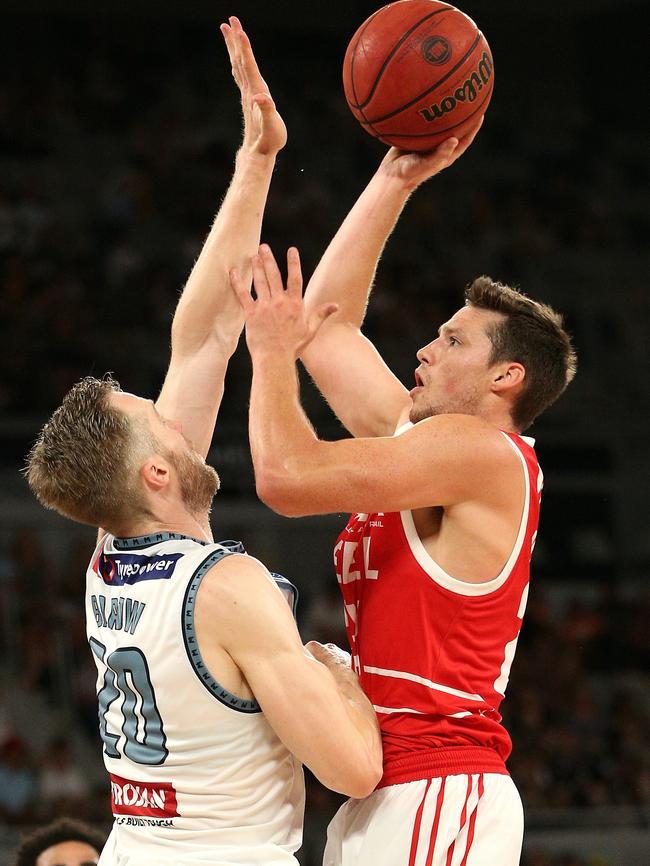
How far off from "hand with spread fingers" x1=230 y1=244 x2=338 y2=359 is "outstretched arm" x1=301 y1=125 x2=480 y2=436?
2.93 ft

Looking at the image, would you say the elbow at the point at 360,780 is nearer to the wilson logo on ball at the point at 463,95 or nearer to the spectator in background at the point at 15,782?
the wilson logo on ball at the point at 463,95

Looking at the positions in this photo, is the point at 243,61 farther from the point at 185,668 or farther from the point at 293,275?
the point at 185,668

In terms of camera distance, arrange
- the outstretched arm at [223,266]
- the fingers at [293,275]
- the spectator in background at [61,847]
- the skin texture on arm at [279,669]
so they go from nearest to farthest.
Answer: the skin texture on arm at [279,669] → the fingers at [293,275] → the outstretched arm at [223,266] → the spectator in background at [61,847]

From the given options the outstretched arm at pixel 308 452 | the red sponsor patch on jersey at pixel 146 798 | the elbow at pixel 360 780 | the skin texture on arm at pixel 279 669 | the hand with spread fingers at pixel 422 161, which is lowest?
the red sponsor patch on jersey at pixel 146 798

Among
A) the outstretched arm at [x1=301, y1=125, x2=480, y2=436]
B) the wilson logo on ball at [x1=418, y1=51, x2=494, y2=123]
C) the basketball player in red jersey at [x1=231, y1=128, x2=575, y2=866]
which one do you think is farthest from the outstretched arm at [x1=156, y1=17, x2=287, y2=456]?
the wilson logo on ball at [x1=418, y1=51, x2=494, y2=123]

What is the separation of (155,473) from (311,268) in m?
11.1

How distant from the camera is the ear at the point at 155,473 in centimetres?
329

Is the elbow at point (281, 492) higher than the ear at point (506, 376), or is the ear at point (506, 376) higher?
the ear at point (506, 376)

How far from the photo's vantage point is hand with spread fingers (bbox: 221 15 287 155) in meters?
3.96

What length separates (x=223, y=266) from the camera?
3967 mm

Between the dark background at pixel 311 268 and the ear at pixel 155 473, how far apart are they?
594cm

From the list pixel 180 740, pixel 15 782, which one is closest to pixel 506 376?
pixel 180 740

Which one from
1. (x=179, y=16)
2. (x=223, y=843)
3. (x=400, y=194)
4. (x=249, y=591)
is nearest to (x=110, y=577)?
(x=249, y=591)

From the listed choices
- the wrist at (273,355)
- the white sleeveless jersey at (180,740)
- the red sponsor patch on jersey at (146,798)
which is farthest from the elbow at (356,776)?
the wrist at (273,355)
